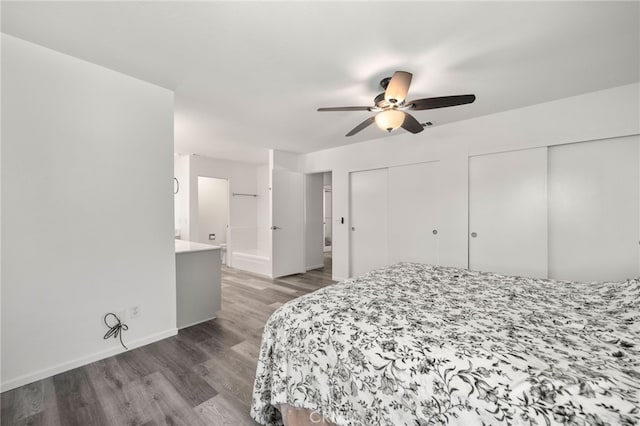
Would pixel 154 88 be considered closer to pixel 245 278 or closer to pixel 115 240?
pixel 115 240

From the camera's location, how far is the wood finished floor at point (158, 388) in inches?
59.0

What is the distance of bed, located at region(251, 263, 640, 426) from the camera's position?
0.77m

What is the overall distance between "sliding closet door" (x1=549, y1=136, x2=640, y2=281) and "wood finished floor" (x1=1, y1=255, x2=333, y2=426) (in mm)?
3295

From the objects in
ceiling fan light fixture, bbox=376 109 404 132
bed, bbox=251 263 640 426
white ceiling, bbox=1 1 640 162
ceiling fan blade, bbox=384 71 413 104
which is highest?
white ceiling, bbox=1 1 640 162

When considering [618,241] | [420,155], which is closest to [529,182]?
[618,241]

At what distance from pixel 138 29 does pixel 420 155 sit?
330 centimetres

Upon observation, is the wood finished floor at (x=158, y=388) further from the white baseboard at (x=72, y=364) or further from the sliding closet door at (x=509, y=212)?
the sliding closet door at (x=509, y=212)

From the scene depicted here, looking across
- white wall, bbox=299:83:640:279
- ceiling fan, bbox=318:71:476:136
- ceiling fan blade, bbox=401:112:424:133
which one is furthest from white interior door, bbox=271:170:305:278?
ceiling fan blade, bbox=401:112:424:133

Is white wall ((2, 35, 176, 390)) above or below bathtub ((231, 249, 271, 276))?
above

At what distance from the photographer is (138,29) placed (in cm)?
163

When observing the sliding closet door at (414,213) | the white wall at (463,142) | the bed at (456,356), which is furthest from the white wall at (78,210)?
the sliding closet door at (414,213)

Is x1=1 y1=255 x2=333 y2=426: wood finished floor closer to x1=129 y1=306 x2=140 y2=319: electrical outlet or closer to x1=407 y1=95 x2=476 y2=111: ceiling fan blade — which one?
x1=129 y1=306 x2=140 y2=319: electrical outlet

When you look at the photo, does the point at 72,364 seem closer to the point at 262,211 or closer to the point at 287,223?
the point at 287,223

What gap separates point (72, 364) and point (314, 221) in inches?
165
